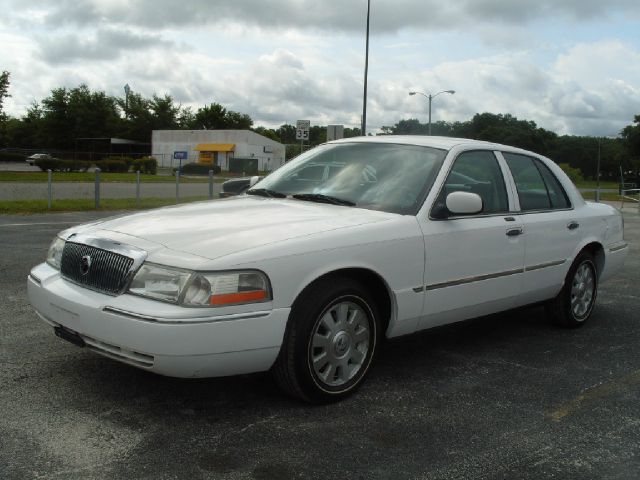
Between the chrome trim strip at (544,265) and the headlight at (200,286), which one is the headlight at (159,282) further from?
the chrome trim strip at (544,265)

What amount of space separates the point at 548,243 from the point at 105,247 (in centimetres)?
334

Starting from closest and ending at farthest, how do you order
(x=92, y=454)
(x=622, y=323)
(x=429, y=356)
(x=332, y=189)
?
(x=92, y=454) < (x=332, y=189) < (x=429, y=356) < (x=622, y=323)

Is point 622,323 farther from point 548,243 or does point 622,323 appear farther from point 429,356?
point 429,356

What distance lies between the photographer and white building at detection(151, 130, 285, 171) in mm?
70750

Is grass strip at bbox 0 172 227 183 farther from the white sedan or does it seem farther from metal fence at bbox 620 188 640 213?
the white sedan

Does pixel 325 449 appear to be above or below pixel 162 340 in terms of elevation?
below

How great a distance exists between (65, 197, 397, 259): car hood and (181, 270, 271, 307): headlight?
0.41 feet

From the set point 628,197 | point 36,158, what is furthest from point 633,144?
point 36,158

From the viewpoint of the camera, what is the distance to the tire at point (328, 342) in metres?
3.59

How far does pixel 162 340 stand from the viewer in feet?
10.6

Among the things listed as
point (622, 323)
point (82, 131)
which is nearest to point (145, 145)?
point (82, 131)

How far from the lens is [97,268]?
363 centimetres

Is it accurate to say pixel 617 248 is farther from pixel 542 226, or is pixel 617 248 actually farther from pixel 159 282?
pixel 159 282

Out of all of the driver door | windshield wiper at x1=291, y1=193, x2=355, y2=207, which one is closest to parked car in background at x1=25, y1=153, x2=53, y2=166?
windshield wiper at x1=291, y1=193, x2=355, y2=207
